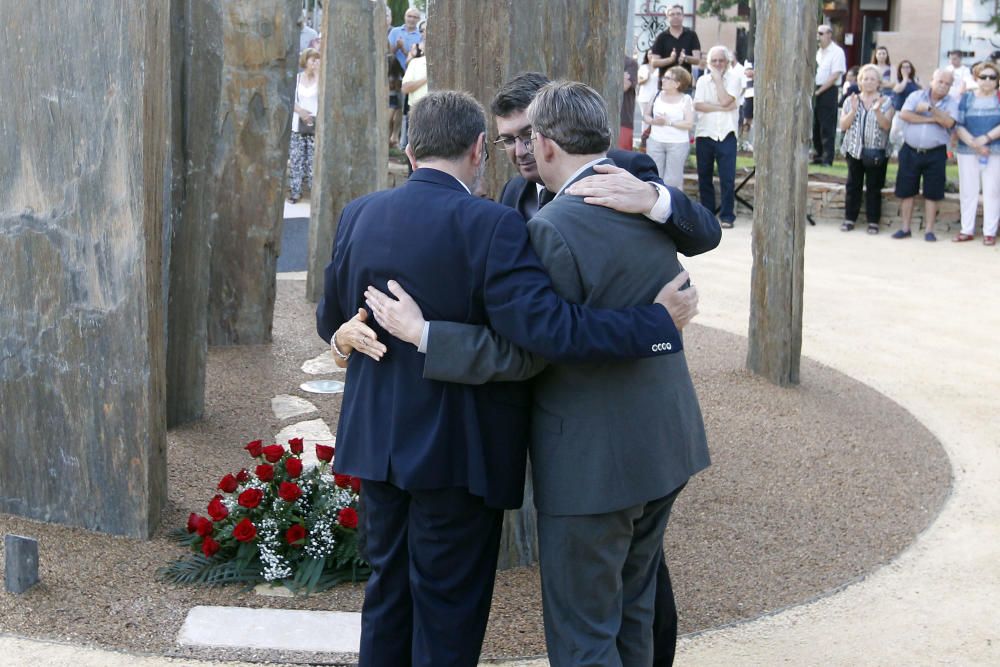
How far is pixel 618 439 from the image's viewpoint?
9.66ft

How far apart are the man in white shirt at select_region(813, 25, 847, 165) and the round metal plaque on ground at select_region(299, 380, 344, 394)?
32.4 feet

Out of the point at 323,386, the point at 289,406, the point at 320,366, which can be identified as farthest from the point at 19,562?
the point at 320,366

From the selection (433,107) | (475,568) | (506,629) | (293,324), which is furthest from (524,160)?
(293,324)

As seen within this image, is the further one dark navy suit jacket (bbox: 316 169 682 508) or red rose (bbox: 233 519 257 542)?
red rose (bbox: 233 519 257 542)

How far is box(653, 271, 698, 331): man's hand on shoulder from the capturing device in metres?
2.99

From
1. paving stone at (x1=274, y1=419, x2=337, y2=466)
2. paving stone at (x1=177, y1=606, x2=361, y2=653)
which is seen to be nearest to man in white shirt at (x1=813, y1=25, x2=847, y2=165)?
paving stone at (x1=274, y1=419, x2=337, y2=466)

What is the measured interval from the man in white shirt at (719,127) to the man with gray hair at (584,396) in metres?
10.4

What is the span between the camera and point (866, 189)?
13.4m

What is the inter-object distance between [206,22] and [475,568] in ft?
14.1

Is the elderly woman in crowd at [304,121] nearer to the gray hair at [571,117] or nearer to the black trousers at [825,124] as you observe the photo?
the black trousers at [825,124]

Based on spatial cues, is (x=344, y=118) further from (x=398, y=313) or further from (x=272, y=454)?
(x=398, y=313)

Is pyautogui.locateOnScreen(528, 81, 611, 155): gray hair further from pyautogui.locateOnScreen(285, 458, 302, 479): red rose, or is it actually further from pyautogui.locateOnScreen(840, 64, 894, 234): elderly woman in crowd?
pyautogui.locateOnScreen(840, 64, 894, 234): elderly woman in crowd

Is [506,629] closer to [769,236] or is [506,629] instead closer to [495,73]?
[495,73]

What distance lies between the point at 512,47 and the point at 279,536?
6.29 feet
